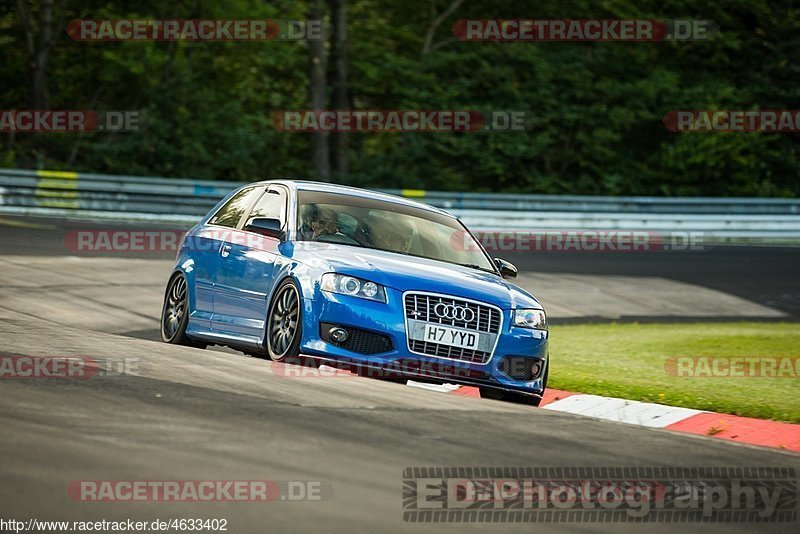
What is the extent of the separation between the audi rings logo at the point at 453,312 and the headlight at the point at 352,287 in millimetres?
415

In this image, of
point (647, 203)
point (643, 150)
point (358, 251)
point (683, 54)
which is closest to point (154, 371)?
point (358, 251)

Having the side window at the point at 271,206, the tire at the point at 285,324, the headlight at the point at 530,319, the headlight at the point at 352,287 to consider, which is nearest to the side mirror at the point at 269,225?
the side window at the point at 271,206

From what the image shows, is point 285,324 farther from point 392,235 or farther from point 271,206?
point 271,206

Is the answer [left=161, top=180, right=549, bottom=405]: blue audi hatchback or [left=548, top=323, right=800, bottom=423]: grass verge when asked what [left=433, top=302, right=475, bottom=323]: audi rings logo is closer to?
[left=161, top=180, right=549, bottom=405]: blue audi hatchback

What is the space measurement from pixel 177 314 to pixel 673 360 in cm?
568

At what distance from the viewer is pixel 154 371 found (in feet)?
27.8

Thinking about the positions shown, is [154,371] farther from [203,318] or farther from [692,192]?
[692,192]

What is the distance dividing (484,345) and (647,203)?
77.0 feet

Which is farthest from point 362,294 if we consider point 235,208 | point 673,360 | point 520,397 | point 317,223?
point 673,360

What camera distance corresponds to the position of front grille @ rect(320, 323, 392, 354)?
30.5 feet

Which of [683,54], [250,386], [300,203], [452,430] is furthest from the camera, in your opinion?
[683,54]

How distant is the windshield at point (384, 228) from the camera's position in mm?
10391

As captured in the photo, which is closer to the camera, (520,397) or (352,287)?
(352,287)

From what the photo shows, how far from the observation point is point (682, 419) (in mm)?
10086
